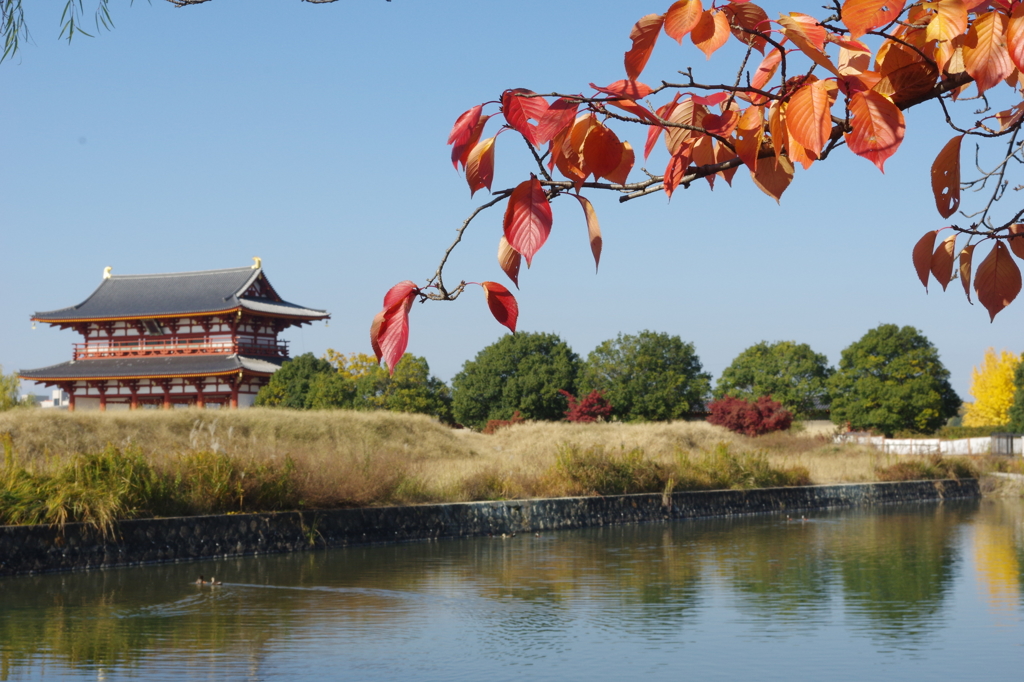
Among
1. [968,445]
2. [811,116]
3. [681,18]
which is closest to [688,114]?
[681,18]

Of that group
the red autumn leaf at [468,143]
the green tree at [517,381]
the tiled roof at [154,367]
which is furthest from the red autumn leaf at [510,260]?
the green tree at [517,381]

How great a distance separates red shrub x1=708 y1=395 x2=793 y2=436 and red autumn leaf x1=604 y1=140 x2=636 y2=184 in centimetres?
3472

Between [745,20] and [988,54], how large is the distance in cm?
41

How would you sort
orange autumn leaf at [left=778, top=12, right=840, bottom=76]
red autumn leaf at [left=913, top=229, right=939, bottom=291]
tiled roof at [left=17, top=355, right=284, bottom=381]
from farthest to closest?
tiled roof at [left=17, top=355, right=284, bottom=381] < red autumn leaf at [left=913, top=229, right=939, bottom=291] < orange autumn leaf at [left=778, top=12, right=840, bottom=76]

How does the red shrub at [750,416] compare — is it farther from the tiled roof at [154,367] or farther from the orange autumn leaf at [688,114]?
the orange autumn leaf at [688,114]

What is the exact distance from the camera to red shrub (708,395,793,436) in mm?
35787

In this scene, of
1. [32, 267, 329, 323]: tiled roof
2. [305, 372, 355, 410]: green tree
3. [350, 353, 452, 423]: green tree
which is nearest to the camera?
[305, 372, 355, 410]: green tree

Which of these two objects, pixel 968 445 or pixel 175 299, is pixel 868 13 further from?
pixel 175 299

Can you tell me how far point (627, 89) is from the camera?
1616 mm

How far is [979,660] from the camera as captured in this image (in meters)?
7.62

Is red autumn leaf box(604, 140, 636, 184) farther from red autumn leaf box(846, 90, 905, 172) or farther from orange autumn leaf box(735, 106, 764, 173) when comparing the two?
red autumn leaf box(846, 90, 905, 172)

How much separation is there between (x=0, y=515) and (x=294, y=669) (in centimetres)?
609

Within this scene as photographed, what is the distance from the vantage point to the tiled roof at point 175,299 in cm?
3841

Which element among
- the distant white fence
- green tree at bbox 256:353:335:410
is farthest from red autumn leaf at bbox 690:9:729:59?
green tree at bbox 256:353:335:410
